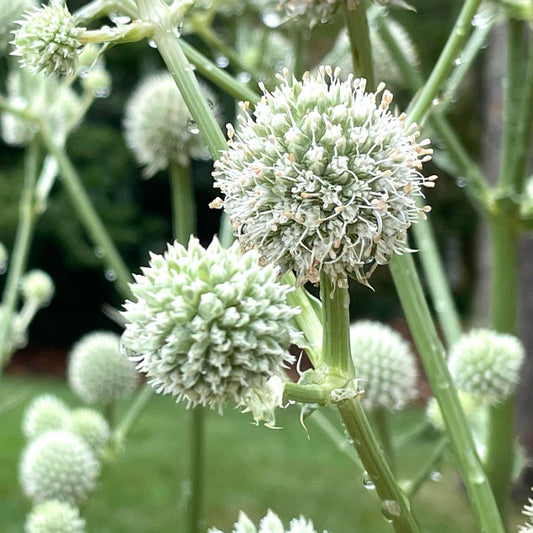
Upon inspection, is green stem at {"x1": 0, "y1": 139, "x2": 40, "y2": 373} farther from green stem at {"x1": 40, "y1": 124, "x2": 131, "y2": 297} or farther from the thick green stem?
the thick green stem

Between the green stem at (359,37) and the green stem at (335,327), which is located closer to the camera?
the green stem at (335,327)

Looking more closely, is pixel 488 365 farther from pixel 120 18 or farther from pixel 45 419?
pixel 45 419

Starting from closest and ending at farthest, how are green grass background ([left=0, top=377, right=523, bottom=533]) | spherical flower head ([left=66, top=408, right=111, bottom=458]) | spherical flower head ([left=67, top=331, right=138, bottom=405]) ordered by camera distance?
spherical flower head ([left=66, top=408, right=111, bottom=458])
spherical flower head ([left=67, top=331, right=138, bottom=405])
green grass background ([left=0, top=377, right=523, bottom=533])

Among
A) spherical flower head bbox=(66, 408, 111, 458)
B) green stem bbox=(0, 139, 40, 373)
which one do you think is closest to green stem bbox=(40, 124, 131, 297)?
green stem bbox=(0, 139, 40, 373)

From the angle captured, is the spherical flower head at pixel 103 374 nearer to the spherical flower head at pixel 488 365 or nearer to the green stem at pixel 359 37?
the spherical flower head at pixel 488 365

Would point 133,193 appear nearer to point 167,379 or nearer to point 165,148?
point 165,148

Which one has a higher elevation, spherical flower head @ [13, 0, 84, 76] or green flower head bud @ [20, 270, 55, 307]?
spherical flower head @ [13, 0, 84, 76]

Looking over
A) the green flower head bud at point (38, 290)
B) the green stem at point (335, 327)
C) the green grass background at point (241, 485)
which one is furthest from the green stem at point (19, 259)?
the green grass background at point (241, 485)
